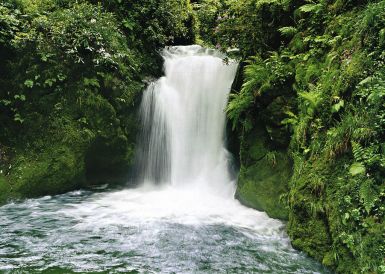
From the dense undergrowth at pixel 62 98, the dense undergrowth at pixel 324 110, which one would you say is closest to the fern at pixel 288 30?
the dense undergrowth at pixel 324 110

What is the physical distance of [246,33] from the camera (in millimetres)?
8203

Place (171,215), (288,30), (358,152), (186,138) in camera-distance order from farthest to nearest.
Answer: (186,138) → (288,30) → (171,215) → (358,152)

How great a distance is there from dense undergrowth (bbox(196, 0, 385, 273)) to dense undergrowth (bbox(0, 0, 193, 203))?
302 centimetres

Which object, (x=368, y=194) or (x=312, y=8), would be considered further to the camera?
(x=312, y=8)

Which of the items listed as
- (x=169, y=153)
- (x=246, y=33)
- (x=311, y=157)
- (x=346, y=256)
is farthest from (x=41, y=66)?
(x=346, y=256)

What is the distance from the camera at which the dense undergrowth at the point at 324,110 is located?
4.25 m

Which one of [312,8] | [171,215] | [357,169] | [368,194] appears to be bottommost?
[171,215]

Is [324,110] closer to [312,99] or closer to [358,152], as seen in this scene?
[312,99]

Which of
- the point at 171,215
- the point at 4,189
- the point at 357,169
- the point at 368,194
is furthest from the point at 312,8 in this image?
the point at 4,189

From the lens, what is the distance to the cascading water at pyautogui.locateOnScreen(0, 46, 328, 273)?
15.7 feet

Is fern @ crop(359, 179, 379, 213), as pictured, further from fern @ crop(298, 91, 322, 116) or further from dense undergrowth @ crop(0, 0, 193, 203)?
dense undergrowth @ crop(0, 0, 193, 203)

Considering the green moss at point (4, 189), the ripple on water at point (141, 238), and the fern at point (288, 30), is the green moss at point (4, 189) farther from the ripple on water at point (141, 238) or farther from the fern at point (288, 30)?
the fern at point (288, 30)

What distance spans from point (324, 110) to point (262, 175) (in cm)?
215

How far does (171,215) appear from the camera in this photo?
6801mm
